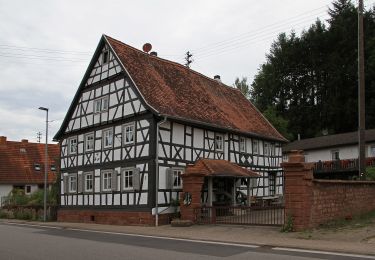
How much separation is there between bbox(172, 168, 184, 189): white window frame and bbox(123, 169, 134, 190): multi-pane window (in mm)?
2297

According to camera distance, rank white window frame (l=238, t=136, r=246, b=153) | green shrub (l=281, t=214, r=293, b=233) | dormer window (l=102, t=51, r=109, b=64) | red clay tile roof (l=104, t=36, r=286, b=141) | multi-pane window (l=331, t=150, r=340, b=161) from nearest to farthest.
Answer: green shrub (l=281, t=214, r=293, b=233) → red clay tile roof (l=104, t=36, r=286, b=141) → dormer window (l=102, t=51, r=109, b=64) → white window frame (l=238, t=136, r=246, b=153) → multi-pane window (l=331, t=150, r=340, b=161)

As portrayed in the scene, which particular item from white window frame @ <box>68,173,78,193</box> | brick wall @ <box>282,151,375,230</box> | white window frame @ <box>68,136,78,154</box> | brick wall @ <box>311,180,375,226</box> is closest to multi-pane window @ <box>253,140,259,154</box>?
brick wall @ <box>311,180,375,226</box>

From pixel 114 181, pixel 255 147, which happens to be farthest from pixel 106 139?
pixel 255 147

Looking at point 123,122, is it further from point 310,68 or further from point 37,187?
point 310,68

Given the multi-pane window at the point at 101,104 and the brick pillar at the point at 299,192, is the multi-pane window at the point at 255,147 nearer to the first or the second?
the multi-pane window at the point at 101,104

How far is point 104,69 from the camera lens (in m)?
29.3

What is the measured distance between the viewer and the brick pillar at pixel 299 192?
57.9 ft

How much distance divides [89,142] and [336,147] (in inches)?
1016

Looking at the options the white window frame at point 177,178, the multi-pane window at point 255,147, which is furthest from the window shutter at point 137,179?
the multi-pane window at point 255,147

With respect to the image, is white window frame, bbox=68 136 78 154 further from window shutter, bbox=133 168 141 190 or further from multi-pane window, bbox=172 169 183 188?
multi-pane window, bbox=172 169 183 188

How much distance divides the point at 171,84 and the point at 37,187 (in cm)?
2857

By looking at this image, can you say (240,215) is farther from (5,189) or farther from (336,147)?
(5,189)

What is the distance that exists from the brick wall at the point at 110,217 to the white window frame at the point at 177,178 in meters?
1.77

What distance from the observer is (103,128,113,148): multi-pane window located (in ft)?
93.1
